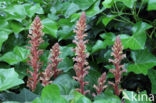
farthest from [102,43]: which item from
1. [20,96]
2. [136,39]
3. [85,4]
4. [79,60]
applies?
[20,96]

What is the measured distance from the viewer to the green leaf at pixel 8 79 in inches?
37.6

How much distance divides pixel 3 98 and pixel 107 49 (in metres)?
0.88

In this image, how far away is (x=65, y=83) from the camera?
1.18m

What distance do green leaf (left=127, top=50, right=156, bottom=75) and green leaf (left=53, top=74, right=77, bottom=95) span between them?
0.38 m

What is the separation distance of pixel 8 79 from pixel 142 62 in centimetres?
84

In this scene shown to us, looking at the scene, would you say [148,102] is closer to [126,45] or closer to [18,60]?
[126,45]

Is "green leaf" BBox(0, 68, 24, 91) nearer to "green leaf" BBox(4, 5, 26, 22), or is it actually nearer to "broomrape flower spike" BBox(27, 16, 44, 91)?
"broomrape flower spike" BBox(27, 16, 44, 91)

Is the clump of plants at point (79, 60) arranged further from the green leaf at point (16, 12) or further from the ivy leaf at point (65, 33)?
the green leaf at point (16, 12)

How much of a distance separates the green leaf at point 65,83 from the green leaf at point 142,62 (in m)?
0.38

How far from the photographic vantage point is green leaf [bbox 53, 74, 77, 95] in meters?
1.13

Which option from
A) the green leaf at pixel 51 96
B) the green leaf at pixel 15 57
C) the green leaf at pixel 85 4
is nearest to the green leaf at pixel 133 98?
the green leaf at pixel 51 96

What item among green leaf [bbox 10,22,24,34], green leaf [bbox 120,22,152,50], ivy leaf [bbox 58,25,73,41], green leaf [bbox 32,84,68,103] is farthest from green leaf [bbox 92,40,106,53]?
green leaf [bbox 32,84,68,103]

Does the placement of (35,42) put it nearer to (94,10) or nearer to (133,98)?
(133,98)

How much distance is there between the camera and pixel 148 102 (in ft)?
3.28
